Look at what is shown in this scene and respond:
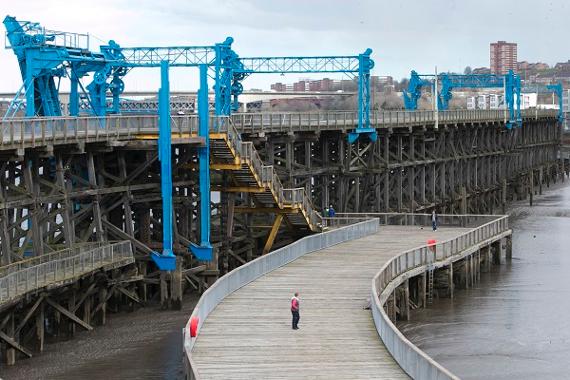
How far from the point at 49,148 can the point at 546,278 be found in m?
24.4

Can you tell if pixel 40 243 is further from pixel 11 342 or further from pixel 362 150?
pixel 362 150

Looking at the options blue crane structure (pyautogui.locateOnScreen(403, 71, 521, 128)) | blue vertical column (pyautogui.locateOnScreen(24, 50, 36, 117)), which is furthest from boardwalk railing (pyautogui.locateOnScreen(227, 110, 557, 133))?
blue crane structure (pyautogui.locateOnScreen(403, 71, 521, 128))

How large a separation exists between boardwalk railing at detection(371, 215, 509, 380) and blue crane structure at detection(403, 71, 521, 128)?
162ft

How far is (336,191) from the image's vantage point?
63.2 metres

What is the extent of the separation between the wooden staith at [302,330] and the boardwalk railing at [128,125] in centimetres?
753

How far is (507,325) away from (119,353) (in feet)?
44.3

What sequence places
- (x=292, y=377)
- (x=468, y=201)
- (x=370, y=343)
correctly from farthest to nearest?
(x=468, y=201) → (x=370, y=343) → (x=292, y=377)

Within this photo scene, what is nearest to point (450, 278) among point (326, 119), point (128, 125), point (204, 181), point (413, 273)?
point (413, 273)

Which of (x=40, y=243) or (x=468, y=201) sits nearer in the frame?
(x=40, y=243)

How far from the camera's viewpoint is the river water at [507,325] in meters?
34.5

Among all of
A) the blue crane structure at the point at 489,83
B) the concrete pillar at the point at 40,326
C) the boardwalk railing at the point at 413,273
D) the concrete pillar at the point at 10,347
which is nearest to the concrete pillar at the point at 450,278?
the boardwalk railing at the point at 413,273

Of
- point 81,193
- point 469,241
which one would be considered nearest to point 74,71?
point 81,193

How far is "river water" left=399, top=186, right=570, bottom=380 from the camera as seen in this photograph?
34.5 metres

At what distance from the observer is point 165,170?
4159 centimetres
